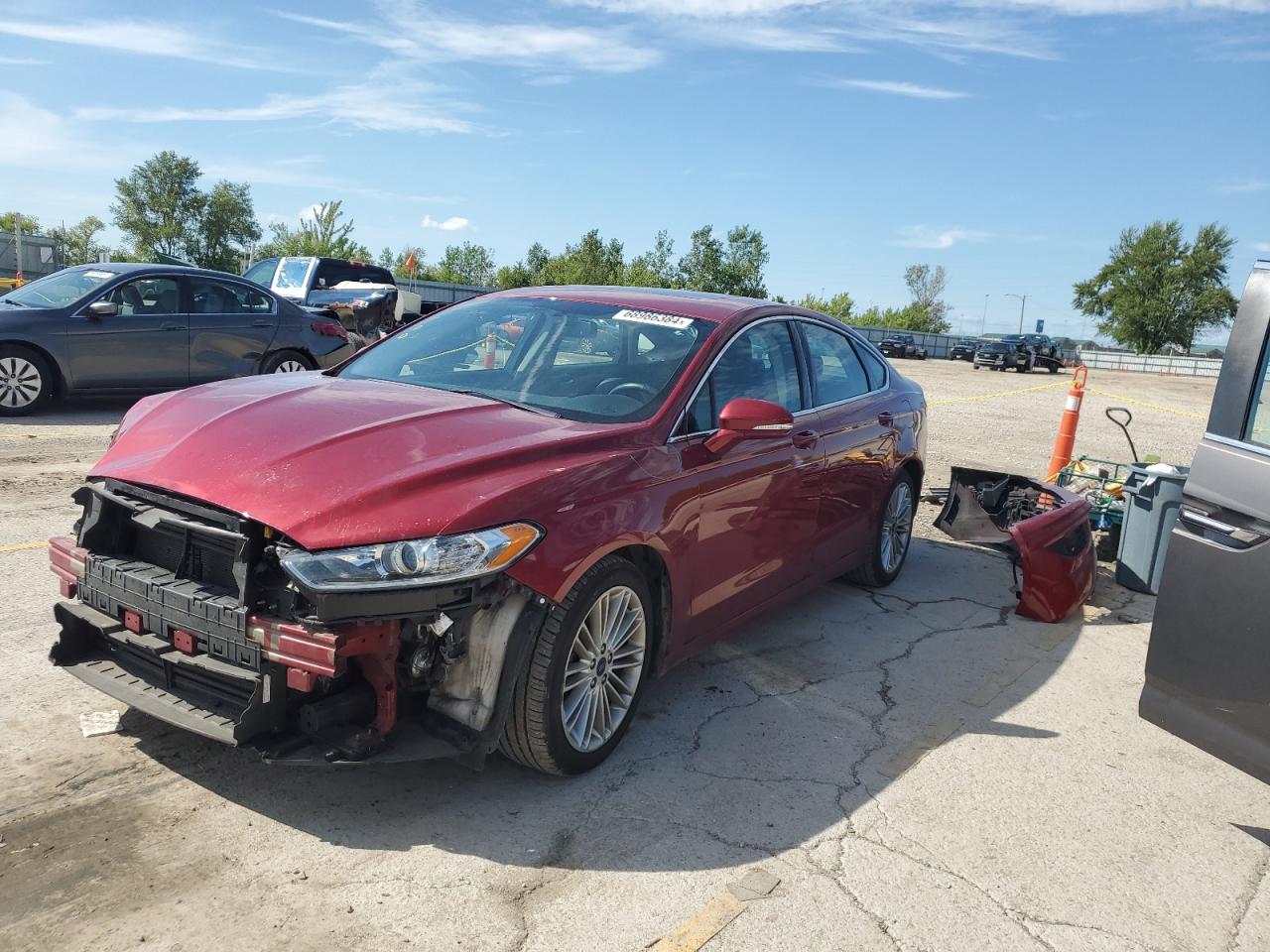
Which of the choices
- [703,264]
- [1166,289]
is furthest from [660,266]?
[1166,289]

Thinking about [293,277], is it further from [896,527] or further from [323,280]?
[896,527]

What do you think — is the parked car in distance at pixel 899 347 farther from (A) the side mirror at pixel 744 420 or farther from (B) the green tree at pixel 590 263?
(A) the side mirror at pixel 744 420

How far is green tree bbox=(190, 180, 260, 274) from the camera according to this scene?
7694 centimetres

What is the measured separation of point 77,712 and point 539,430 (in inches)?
80.6

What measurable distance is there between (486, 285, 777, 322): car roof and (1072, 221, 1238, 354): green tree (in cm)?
8500

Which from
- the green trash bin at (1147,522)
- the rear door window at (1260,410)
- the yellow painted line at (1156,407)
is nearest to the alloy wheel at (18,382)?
the green trash bin at (1147,522)

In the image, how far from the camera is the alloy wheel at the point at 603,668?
341cm

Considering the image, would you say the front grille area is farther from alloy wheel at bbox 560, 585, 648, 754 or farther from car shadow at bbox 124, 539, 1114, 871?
alloy wheel at bbox 560, 585, 648, 754

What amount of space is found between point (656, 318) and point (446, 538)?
194 centimetres

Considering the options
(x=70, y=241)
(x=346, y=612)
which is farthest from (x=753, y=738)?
(x=70, y=241)

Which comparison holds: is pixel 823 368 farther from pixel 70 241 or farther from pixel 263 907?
pixel 70 241

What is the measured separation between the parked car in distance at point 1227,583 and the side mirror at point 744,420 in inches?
58.9

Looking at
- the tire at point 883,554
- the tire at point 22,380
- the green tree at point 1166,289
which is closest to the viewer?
the tire at point 883,554

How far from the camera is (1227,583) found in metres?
3.07
